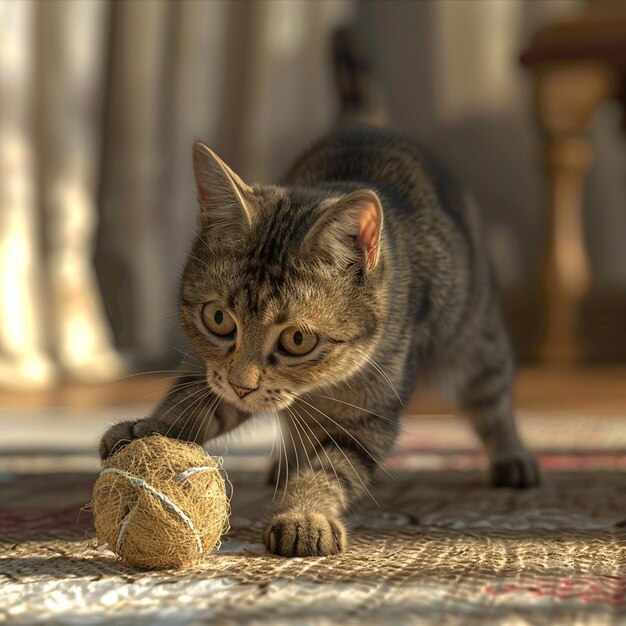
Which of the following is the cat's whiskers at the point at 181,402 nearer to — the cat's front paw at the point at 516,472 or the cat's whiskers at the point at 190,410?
the cat's whiskers at the point at 190,410

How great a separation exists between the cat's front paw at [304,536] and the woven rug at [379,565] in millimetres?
20

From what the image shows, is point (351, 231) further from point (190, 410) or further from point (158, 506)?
point (158, 506)

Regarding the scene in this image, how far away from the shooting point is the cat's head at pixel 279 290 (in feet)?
3.76

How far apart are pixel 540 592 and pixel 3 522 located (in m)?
0.72

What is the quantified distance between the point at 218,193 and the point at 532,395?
1.86 m

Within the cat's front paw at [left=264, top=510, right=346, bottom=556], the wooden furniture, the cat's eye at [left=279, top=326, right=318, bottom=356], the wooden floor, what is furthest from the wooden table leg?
the cat's front paw at [left=264, top=510, right=346, bottom=556]

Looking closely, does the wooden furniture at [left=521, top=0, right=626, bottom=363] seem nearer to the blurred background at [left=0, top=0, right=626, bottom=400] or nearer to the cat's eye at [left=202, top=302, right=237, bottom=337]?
the blurred background at [left=0, top=0, right=626, bottom=400]

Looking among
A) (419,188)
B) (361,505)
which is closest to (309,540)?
(361,505)

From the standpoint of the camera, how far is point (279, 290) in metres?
1.15

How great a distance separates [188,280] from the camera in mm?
1276

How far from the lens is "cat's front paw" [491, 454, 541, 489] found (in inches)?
61.6

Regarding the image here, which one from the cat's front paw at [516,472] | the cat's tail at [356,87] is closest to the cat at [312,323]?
the cat's front paw at [516,472]

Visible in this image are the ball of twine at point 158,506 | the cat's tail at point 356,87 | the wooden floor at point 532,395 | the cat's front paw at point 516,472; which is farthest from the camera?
the wooden floor at point 532,395

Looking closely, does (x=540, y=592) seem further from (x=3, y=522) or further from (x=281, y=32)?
(x=281, y=32)
